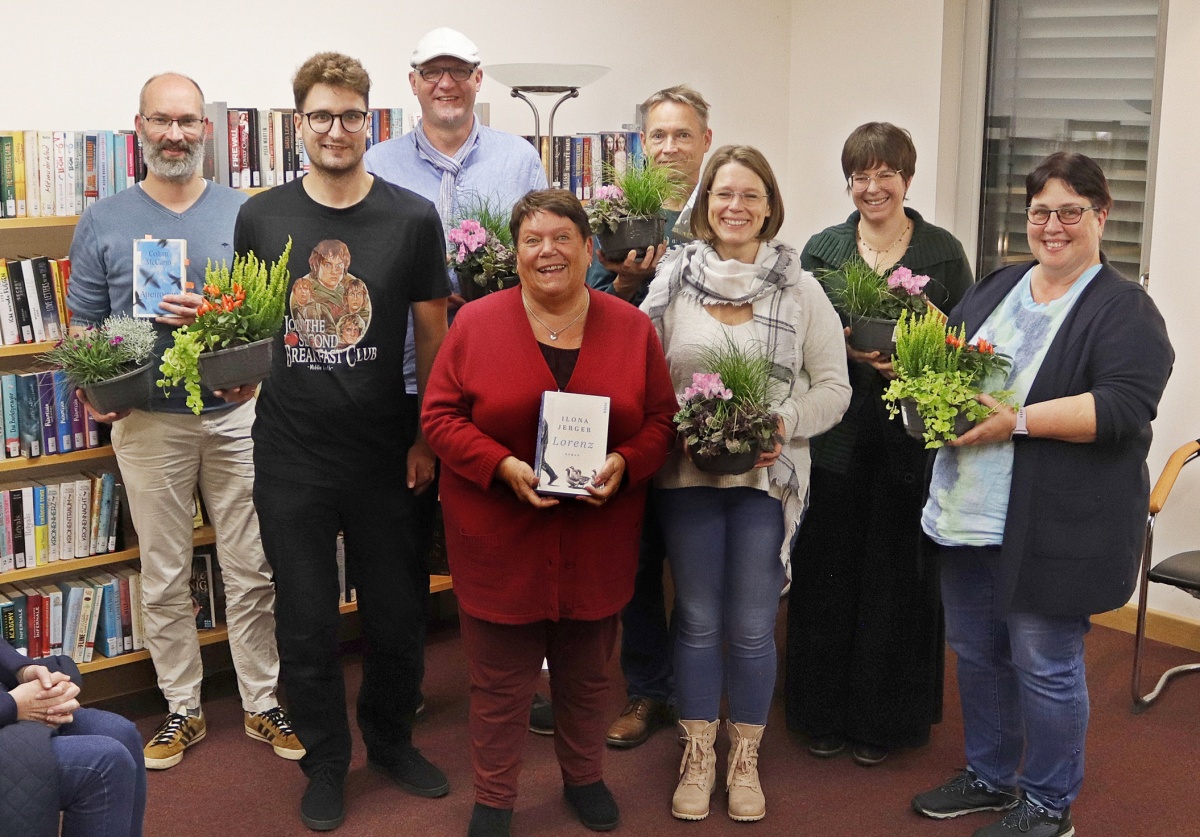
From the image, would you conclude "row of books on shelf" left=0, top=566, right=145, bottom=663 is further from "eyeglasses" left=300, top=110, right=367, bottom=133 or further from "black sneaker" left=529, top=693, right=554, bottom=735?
"eyeglasses" left=300, top=110, right=367, bottom=133

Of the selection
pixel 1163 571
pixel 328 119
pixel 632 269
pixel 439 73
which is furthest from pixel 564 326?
pixel 1163 571

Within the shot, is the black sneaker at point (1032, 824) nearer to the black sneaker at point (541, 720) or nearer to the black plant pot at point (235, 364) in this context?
the black sneaker at point (541, 720)

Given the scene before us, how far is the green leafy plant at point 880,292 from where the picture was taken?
3.01m

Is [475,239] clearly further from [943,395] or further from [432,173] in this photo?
[943,395]

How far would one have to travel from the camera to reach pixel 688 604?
3.04 metres

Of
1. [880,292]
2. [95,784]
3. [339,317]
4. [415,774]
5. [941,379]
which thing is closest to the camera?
[95,784]

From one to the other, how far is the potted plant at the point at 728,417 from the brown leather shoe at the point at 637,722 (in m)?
1.07

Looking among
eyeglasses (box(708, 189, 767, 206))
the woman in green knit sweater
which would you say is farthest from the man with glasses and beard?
the woman in green knit sweater

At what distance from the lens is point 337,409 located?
9.60 feet

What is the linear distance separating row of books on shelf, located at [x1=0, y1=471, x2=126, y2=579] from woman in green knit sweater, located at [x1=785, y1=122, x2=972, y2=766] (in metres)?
2.06

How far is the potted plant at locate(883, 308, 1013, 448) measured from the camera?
8.80 ft

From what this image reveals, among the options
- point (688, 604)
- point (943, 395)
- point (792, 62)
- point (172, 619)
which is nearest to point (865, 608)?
point (688, 604)

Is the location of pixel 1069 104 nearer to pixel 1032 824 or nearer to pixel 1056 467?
pixel 1056 467

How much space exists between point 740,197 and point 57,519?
7.29 ft
